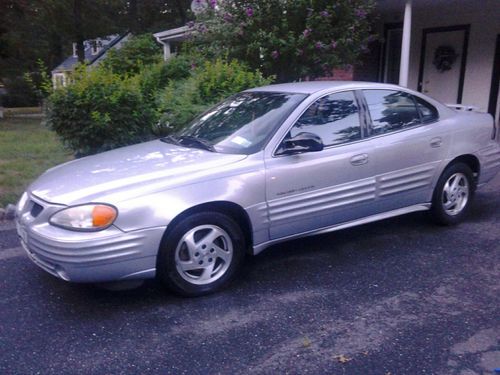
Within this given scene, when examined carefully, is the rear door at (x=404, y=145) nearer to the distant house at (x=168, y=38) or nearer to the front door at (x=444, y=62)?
the front door at (x=444, y=62)

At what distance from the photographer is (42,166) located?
8844 millimetres

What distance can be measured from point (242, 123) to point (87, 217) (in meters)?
1.74

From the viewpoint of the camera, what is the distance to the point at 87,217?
3605 millimetres

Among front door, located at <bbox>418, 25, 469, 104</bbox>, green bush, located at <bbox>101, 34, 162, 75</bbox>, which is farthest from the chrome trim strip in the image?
front door, located at <bbox>418, 25, 469, 104</bbox>

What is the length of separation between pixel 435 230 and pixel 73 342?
12.6 ft

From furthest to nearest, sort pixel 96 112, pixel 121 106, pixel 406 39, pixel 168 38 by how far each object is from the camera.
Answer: pixel 168 38, pixel 406 39, pixel 121 106, pixel 96 112

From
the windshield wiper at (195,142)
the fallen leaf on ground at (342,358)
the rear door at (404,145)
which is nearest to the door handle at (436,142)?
the rear door at (404,145)

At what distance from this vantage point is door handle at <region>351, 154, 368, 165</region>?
185 inches

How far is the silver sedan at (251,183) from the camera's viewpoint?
3648 mm

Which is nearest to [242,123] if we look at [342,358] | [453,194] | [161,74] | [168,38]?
[342,358]

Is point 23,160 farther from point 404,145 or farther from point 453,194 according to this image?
point 453,194

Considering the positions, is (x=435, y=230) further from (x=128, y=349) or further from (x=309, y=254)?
(x=128, y=349)

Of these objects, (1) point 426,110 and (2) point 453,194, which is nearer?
(1) point 426,110

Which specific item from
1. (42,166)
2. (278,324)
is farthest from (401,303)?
(42,166)
